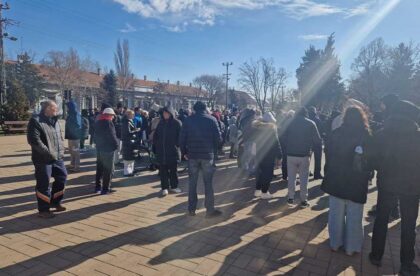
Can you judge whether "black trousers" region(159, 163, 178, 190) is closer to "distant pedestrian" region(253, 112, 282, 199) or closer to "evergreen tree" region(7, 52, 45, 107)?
"distant pedestrian" region(253, 112, 282, 199)

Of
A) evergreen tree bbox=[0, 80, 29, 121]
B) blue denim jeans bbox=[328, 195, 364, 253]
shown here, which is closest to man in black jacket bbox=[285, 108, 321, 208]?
blue denim jeans bbox=[328, 195, 364, 253]

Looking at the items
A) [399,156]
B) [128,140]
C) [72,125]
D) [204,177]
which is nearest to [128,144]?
[128,140]

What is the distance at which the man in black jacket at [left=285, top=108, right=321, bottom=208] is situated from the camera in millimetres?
5621

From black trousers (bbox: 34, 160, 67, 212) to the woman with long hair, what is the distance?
4.19 metres

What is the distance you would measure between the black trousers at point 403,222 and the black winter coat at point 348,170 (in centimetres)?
26

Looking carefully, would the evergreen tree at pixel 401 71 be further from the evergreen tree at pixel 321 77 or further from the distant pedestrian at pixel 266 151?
the distant pedestrian at pixel 266 151

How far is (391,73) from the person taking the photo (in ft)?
140

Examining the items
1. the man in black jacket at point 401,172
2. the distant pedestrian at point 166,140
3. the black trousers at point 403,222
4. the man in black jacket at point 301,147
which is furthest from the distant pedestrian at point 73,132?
the black trousers at point 403,222

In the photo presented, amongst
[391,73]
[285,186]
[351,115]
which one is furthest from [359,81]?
[351,115]

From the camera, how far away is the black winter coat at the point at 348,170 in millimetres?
3781

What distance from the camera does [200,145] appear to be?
5.06 m

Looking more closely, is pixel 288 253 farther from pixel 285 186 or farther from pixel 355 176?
pixel 285 186

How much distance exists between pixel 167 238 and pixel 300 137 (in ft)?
9.73

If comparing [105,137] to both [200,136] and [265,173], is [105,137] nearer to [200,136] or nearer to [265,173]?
[200,136]
